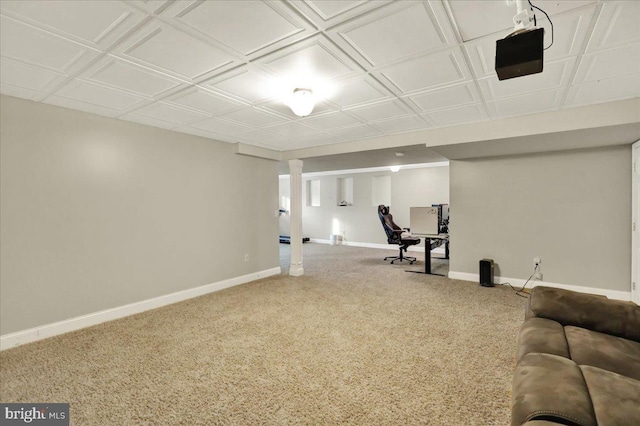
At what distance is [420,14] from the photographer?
1593mm

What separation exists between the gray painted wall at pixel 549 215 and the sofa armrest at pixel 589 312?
2.86 meters

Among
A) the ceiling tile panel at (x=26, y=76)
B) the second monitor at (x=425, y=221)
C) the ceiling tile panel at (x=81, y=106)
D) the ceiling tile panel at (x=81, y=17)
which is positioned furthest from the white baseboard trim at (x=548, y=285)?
the ceiling tile panel at (x=26, y=76)

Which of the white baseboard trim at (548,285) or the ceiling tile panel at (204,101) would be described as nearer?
the ceiling tile panel at (204,101)

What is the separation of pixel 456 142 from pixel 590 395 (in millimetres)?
3224

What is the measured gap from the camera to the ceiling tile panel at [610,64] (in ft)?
6.48

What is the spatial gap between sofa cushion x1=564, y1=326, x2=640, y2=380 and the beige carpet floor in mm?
590

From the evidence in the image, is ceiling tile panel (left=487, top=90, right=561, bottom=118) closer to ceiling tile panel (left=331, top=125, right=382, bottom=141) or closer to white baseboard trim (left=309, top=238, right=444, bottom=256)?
ceiling tile panel (left=331, top=125, right=382, bottom=141)

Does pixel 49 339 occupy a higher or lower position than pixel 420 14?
lower

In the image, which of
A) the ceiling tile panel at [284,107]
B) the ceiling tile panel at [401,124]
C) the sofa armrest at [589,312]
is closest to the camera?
the sofa armrest at [589,312]

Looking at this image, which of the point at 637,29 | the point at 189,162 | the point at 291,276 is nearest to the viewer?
the point at 637,29

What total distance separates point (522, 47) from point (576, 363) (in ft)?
5.21

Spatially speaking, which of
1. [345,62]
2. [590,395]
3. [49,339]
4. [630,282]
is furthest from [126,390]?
[630,282]

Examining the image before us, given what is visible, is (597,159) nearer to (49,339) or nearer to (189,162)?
(189,162)

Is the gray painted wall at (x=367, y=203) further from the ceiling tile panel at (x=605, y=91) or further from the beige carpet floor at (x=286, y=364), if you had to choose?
the ceiling tile panel at (x=605, y=91)
